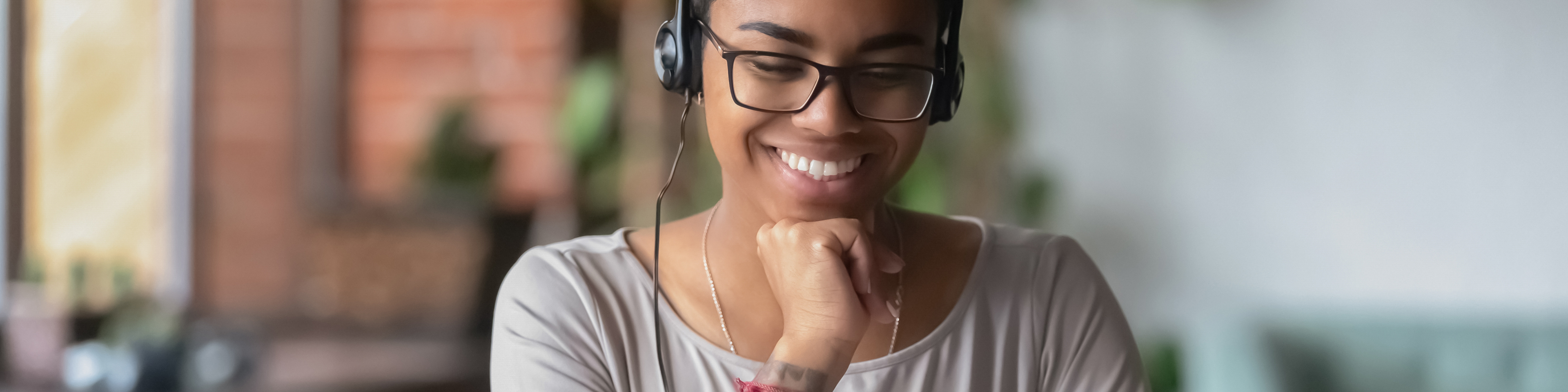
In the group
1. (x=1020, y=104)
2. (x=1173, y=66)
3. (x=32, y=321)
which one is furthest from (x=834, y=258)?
(x=32, y=321)

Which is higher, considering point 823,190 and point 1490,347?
point 823,190

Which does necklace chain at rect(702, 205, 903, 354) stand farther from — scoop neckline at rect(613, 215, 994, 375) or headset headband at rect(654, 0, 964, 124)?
headset headband at rect(654, 0, 964, 124)

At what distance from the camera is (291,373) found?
2.21 metres

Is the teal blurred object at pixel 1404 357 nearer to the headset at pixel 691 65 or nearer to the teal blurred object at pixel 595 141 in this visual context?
the teal blurred object at pixel 595 141

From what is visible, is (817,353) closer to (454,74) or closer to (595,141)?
(595,141)

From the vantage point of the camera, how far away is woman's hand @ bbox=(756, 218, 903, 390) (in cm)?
71

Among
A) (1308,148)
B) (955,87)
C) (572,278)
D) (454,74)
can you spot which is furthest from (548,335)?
(1308,148)

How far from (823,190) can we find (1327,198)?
81.6 inches

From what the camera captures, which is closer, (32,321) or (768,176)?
(768,176)

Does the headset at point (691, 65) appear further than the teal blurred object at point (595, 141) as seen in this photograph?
No

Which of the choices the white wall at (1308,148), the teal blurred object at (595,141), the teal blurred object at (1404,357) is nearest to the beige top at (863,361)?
the teal blurred object at (595,141)

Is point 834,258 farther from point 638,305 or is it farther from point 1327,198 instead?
point 1327,198

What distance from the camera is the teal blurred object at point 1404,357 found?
2057mm

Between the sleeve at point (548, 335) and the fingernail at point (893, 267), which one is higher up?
the fingernail at point (893, 267)
